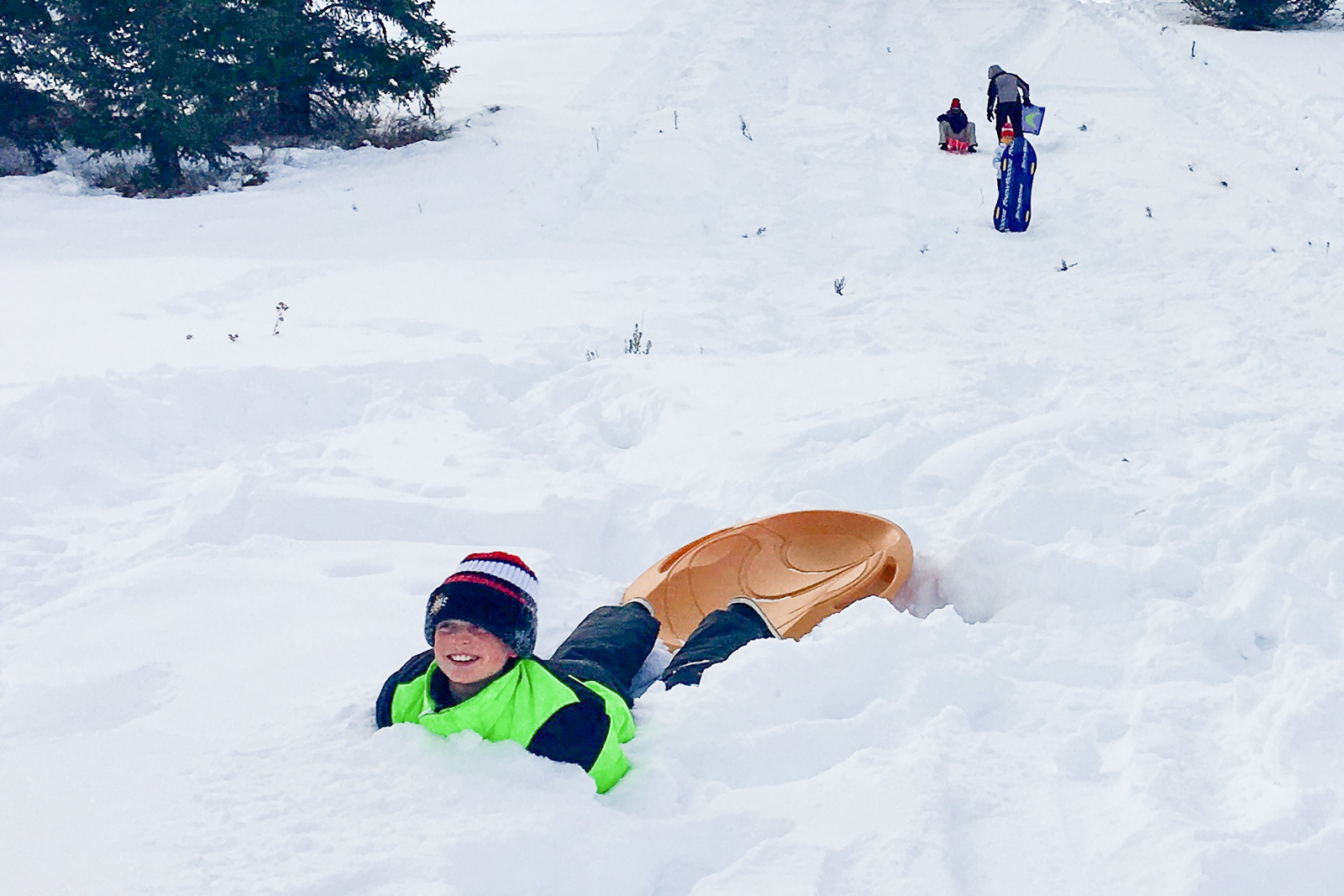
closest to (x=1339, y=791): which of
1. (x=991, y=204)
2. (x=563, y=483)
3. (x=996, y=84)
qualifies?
(x=563, y=483)

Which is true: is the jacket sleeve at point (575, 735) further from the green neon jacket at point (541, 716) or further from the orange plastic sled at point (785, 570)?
the orange plastic sled at point (785, 570)

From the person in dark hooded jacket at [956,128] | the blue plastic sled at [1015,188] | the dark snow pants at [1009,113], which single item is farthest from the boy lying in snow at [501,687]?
the person in dark hooded jacket at [956,128]

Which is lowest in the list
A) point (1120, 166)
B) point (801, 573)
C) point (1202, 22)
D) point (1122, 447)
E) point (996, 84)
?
point (801, 573)

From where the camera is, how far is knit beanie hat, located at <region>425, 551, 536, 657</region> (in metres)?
2.38

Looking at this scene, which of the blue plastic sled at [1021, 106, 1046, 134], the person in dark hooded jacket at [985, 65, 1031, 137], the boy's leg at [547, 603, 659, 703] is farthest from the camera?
the blue plastic sled at [1021, 106, 1046, 134]

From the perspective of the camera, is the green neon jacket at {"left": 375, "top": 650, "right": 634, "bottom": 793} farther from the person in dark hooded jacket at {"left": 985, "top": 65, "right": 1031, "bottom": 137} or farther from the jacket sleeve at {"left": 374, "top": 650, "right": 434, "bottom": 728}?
the person in dark hooded jacket at {"left": 985, "top": 65, "right": 1031, "bottom": 137}

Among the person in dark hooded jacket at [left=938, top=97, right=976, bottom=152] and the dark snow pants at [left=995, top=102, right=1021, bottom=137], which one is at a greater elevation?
the dark snow pants at [left=995, top=102, right=1021, bottom=137]

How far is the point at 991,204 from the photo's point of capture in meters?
8.95

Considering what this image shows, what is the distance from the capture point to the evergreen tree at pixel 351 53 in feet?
30.9

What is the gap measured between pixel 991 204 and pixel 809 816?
773 cm

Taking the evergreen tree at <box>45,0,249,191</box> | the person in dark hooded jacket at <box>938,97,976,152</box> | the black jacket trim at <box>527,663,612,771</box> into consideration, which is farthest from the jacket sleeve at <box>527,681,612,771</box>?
the person in dark hooded jacket at <box>938,97,976,152</box>

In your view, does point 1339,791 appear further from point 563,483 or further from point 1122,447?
point 563,483

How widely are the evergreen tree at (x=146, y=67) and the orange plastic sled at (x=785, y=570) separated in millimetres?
7075

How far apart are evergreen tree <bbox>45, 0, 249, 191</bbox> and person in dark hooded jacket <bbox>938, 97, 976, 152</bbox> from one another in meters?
6.81
